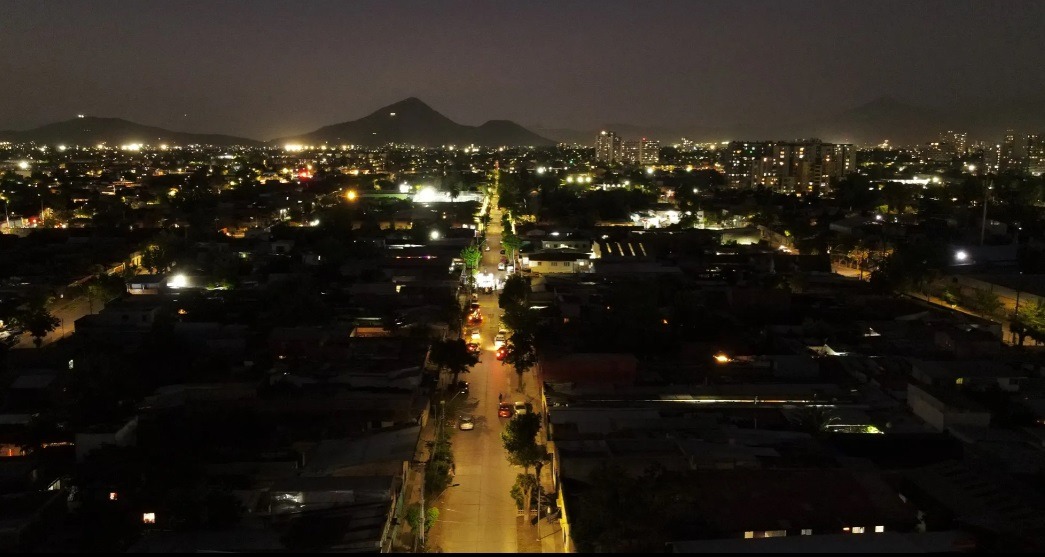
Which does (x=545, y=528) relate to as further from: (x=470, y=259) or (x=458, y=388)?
(x=470, y=259)

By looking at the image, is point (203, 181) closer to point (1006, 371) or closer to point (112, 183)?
point (112, 183)

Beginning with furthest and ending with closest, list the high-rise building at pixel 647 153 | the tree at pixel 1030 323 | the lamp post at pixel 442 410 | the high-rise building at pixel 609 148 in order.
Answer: the high-rise building at pixel 609 148
the high-rise building at pixel 647 153
the tree at pixel 1030 323
the lamp post at pixel 442 410

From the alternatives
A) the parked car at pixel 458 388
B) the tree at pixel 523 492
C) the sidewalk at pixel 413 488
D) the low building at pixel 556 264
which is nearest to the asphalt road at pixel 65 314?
the parked car at pixel 458 388

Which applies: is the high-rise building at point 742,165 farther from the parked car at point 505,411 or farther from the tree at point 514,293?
the parked car at point 505,411

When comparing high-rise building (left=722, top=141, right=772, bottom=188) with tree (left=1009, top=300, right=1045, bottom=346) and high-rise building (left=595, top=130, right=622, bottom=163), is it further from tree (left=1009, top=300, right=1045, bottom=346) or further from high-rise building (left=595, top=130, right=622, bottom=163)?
tree (left=1009, top=300, right=1045, bottom=346)

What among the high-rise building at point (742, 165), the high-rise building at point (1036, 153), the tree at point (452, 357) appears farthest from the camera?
the high-rise building at point (1036, 153)

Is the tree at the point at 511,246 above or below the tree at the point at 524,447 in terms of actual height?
above
